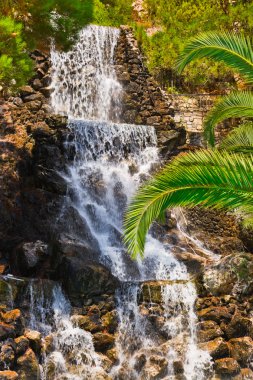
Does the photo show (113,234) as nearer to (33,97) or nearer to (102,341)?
(102,341)

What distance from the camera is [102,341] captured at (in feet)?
30.6

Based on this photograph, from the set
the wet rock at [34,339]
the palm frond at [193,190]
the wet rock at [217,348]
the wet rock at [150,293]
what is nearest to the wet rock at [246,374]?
the wet rock at [217,348]

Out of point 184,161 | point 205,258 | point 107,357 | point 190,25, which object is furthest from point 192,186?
point 190,25

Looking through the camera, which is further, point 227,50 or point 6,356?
point 6,356

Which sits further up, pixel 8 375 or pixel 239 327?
pixel 8 375

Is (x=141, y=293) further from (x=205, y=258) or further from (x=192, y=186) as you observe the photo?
(x=192, y=186)

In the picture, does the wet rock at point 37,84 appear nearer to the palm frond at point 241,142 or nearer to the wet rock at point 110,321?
the palm frond at point 241,142

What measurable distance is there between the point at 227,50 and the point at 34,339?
5263mm

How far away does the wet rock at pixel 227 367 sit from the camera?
9.20 m

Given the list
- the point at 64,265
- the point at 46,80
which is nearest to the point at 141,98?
the point at 46,80

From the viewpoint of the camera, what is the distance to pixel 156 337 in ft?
32.9

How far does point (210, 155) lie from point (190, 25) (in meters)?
18.4

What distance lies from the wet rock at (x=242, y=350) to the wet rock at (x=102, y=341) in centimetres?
226

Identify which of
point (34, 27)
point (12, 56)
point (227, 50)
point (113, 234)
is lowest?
point (113, 234)
